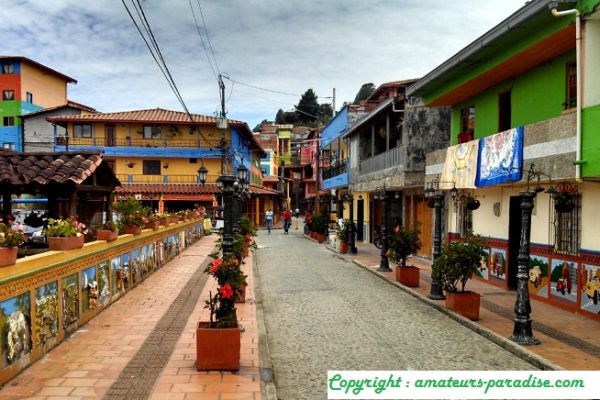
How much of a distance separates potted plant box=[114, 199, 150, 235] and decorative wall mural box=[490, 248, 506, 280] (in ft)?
29.5

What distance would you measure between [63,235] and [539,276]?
9655mm

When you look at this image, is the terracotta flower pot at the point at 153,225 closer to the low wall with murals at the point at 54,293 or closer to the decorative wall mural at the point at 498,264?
the low wall with murals at the point at 54,293

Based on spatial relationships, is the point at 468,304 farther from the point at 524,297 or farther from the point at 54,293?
the point at 54,293

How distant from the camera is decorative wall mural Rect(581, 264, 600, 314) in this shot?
9594 mm

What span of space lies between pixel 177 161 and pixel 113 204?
29.3 metres

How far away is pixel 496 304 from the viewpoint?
36.8 ft

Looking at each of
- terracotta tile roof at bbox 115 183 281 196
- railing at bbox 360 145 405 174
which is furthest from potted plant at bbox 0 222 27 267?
terracotta tile roof at bbox 115 183 281 196

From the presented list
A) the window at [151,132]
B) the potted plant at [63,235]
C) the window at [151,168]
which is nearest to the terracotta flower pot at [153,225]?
the potted plant at [63,235]

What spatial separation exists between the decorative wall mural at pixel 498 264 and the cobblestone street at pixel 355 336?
2.65 metres

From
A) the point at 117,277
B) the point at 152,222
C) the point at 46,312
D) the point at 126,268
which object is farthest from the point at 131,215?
the point at 46,312

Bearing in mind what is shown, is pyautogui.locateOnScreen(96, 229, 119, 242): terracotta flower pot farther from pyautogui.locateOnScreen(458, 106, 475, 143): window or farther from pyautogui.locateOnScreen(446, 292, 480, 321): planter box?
pyautogui.locateOnScreen(458, 106, 475, 143): window

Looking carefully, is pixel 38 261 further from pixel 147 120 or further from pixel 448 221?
pixel 147 120

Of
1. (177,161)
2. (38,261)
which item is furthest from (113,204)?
(177,161)

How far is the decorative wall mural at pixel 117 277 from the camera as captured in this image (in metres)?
10.5
